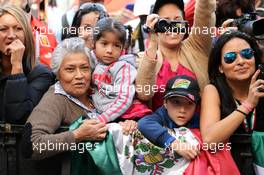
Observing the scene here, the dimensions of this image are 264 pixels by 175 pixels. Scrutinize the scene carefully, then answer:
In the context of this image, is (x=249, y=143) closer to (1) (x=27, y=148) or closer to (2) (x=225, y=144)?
(2) (x=225, y=144)

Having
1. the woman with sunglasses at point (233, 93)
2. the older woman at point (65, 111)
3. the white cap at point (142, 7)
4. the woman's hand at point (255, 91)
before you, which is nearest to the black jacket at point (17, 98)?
the older woman at point (65, 111)

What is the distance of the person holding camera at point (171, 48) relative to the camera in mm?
4035

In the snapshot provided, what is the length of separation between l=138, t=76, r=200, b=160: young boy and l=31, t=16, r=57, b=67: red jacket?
5.95 feet

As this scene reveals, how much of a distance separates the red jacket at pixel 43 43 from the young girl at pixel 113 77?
1182 mm

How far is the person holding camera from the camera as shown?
4.04 m

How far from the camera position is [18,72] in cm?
404

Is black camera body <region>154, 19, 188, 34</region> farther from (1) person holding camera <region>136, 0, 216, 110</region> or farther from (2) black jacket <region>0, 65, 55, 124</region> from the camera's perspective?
(2) black jacket <region>0, 65, 55, 124</region>

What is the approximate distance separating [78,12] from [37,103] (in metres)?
1.60

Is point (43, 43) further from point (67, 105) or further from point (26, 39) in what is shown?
point (67, 105)

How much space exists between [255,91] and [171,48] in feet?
3.02

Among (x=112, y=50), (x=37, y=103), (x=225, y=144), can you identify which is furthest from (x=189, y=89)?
(x=37, y=103)

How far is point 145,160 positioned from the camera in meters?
3.81
